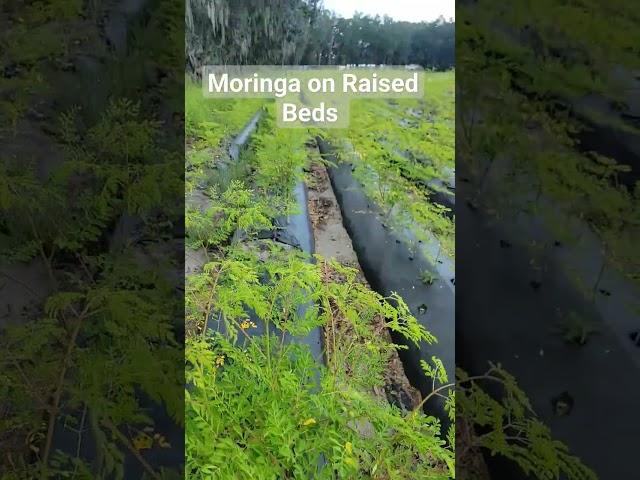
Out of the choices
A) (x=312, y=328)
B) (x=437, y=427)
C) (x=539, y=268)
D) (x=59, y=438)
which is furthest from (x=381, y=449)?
(x=59, y=438)

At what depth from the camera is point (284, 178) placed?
192 centimetres

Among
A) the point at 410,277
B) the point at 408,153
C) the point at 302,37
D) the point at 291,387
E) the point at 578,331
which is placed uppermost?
the point at 302,37

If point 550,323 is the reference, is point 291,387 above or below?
below

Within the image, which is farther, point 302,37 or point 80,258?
point 80,258

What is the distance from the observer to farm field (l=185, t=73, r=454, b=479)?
190 cm

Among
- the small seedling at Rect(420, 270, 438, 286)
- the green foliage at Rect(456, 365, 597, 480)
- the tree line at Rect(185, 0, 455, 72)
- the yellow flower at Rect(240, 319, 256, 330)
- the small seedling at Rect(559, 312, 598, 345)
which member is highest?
the tree line at Rect(185, 0, 455, 72)

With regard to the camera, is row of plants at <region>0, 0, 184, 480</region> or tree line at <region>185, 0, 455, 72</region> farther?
row of plants at <region>0, 0, 184, 480</region>

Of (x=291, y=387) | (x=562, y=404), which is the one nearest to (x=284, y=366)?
(x=291, y=387)

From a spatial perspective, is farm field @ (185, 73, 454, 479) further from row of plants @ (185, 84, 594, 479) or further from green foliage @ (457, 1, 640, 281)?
green foliage @ (457, 1, 640, 281)

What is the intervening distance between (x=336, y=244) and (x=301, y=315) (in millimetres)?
238

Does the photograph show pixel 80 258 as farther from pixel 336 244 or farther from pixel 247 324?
pixel 336 244

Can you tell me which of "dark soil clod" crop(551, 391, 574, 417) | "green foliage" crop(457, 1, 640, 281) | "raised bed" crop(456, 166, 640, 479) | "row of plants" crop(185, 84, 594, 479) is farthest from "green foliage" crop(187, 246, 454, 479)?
"green foliage" crop(457, 1, 640, 281)

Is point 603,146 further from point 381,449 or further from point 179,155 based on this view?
point 179,155

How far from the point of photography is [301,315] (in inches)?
76.4
